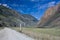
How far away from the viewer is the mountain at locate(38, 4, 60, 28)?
979 centimetres

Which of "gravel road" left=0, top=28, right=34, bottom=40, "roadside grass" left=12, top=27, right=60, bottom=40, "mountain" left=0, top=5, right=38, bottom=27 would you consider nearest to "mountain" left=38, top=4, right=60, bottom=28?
"roadside grass" left=12, top=27, right=60, bottom=40

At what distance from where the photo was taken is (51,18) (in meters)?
10.2

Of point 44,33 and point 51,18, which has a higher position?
point 51,18

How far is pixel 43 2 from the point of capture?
1104cm

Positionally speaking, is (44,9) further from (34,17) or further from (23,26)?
(23,26)

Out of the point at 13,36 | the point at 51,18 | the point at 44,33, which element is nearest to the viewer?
the point at 44,33

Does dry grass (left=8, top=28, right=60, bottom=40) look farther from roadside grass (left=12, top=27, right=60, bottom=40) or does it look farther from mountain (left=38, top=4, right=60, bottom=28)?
mountain (left=38, top=4, right=60, bottom=28)

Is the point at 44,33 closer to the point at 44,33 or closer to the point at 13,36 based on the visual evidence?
the point at 44,33

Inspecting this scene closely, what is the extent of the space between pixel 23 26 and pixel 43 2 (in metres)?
2.17

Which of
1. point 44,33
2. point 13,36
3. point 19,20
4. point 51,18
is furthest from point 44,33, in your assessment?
point 19,20

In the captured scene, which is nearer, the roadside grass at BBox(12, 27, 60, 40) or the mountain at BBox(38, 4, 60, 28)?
the roadside grass at BBox(12, 27, 60, 40)

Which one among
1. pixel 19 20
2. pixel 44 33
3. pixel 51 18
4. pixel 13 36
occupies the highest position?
pixel 51 18

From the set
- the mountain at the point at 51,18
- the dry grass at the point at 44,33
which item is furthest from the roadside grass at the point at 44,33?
the mountain at the point at 51,18

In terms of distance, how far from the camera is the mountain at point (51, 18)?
9789mm
